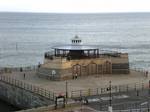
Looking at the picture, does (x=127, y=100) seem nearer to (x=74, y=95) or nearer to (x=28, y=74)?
(x=74, y=95)

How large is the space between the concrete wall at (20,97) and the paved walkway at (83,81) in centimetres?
207

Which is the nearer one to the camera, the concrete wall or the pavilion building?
the concrete wall

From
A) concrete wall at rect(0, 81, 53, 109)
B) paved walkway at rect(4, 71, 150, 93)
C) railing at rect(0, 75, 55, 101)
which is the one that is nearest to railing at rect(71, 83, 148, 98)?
paved walkway at rect(4, 71, 150, 93)

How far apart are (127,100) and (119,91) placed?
411cm

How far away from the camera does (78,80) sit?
169ft

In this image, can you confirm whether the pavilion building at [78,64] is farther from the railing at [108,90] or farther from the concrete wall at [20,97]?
the railing at [108,90]

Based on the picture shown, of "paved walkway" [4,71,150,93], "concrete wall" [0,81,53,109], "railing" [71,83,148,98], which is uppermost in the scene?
"paved walkway" [4,71,150,93]

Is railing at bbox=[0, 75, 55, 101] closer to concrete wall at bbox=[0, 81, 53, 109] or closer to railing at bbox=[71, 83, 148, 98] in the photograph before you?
concrete wall at bbox=[0, 81, 53, 109]

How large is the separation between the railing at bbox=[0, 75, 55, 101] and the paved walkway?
3.19 feet

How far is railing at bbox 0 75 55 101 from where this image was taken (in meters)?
43.6

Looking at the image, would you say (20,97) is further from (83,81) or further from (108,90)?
(108,90)

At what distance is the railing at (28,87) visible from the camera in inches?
1716

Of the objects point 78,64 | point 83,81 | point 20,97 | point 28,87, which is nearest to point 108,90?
point 83,81

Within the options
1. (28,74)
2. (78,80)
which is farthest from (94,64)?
(28,74)
